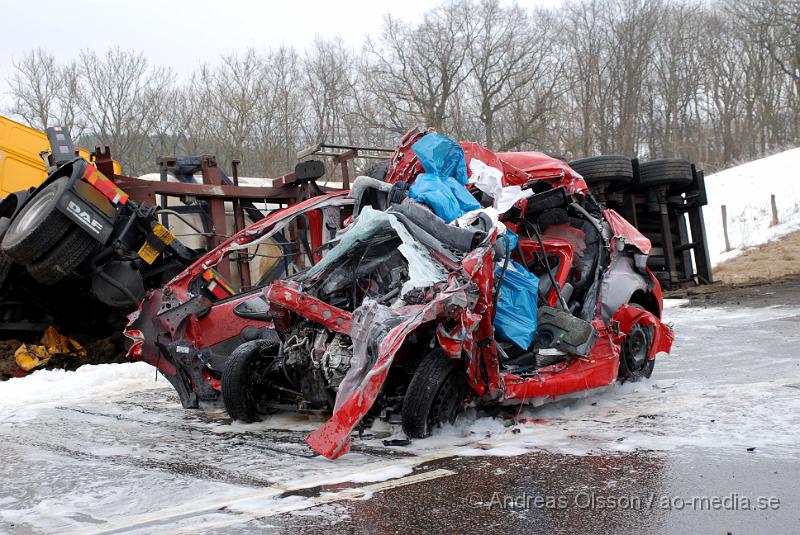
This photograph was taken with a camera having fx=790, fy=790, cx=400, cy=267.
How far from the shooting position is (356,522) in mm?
3510

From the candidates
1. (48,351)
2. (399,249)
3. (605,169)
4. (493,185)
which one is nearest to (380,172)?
(493,185)

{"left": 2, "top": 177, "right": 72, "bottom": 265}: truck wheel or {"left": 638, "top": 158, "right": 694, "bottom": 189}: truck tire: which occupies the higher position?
{"left": 638, "top": 158, "right": 694, "bottom": 189}: truck tire

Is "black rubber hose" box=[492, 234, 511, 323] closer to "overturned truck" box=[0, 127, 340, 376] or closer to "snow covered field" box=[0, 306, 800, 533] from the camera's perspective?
"snow covered field" box=[0, 306, 800, 533]

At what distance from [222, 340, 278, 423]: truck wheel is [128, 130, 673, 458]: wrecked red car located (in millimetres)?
A: 12

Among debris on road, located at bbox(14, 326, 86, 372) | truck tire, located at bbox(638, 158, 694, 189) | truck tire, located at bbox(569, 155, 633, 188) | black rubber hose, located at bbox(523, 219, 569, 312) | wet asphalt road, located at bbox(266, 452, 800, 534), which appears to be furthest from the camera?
truck tire, located at bbox(638, 158, 694, 189)

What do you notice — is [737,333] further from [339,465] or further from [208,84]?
[208,84]

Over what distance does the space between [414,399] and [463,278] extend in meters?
0.83

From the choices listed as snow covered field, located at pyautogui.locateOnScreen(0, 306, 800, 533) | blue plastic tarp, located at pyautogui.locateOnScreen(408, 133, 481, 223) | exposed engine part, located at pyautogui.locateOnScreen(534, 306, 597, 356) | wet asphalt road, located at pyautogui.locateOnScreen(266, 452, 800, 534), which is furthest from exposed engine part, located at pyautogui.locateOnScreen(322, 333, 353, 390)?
exposed engine part, located at pyautogui.locateOnScreen(534, 306, 597, 356)

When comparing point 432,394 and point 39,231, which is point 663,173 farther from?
point 432,394

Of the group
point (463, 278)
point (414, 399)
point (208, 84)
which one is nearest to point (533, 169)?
point (463, 278)

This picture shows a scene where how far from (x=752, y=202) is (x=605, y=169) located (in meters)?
17.2

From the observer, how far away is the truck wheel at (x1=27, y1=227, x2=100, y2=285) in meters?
7.91

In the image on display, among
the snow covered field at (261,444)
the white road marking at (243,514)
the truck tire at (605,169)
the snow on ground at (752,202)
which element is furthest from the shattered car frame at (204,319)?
the snow on ground at (752,202)

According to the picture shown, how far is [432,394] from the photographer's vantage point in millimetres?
4957
